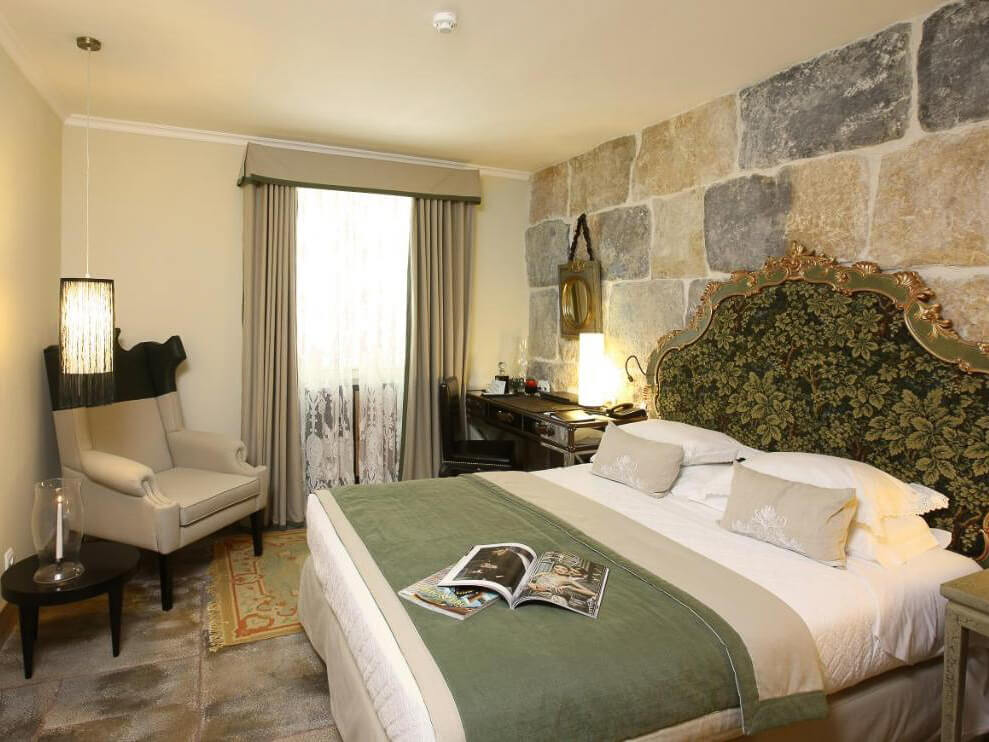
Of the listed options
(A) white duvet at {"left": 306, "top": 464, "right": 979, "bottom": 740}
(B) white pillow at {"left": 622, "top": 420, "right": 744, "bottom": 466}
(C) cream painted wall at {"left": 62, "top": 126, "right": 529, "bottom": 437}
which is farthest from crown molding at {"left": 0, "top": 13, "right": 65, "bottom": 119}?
(B) white pillow at {"left": 622, "top": 420, "right": 744, "bottom": 466}

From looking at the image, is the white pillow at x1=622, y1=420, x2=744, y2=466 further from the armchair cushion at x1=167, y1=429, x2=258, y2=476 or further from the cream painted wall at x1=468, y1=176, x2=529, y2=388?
the armchair cushion at x1=167, y1=429, x2=258, y2=476

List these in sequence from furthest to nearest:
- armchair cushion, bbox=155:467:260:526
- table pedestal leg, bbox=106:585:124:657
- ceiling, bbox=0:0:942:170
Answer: armchair cushion, bbox=155:467:260:526
table pedestal leg, bbox=106:585:124:657
ceiling, bbox=0:0:942:170

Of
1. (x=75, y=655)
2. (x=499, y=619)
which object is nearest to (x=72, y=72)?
(x=75, y=655)

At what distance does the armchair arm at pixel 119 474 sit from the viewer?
2.85 metres

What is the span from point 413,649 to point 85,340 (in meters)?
2.02

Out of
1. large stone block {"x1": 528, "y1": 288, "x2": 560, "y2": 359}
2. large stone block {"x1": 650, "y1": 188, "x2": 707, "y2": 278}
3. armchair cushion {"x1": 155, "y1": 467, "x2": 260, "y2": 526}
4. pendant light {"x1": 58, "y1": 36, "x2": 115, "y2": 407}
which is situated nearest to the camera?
pendant light {"x1": 58, "y1": 36, "x2": 115, "y2": 407}

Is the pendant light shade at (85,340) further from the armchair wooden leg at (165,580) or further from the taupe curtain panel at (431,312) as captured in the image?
the taupe curtain panel at (431,312)

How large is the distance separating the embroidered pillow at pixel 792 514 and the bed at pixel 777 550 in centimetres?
5

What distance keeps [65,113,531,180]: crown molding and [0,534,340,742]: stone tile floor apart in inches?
101

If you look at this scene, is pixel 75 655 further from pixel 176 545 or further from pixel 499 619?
pixel 499 619

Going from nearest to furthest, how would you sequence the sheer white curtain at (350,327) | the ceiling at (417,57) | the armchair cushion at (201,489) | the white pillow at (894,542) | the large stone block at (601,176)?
1. the white pillow at (894,542)
2. the ceiling at (417,57)
3. the armchair cushion at (201,489)
4. the large stone block at (601,176)
5. the sheer white curtain at (350,327)

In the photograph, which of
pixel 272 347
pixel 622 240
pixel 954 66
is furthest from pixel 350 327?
pixel 954 66

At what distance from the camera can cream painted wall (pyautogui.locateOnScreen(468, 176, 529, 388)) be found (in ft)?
15.2

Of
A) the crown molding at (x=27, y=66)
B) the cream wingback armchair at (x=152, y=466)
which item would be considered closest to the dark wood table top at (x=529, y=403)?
the cream wingback armchair at (x=152, y=466)
